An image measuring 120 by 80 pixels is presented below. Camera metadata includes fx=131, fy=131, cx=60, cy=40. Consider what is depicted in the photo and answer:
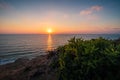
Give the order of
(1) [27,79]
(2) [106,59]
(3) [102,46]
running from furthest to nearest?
(1) [27,79]
(3) [102,46]
(2) [106,59]

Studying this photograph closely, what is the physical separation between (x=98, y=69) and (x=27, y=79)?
215 inches

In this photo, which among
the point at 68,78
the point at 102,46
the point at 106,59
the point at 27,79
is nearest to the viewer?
the point at 106,59

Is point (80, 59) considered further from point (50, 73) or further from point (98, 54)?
point (50, 73)

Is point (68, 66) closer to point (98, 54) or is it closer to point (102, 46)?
point (98, 54)

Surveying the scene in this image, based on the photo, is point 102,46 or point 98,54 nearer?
point 98,54

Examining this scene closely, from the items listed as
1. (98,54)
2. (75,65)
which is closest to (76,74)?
(75,65)

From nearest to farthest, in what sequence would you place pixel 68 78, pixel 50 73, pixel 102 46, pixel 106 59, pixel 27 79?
1. pixel 106 59
2. pixel 68 78
3. pixel 102 46
4. pixel 50 73
5. pixel 27 79

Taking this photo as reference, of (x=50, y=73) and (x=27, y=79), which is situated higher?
(x=50, y=73)

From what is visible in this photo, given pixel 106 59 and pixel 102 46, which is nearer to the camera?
pixel 106 59

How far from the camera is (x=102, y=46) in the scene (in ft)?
17.8

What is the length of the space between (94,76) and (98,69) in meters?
0.33

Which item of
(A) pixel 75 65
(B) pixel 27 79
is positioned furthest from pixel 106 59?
(B) pixel 27 79

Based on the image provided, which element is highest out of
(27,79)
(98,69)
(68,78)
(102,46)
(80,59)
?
(102,46)

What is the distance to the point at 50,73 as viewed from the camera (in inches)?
312
